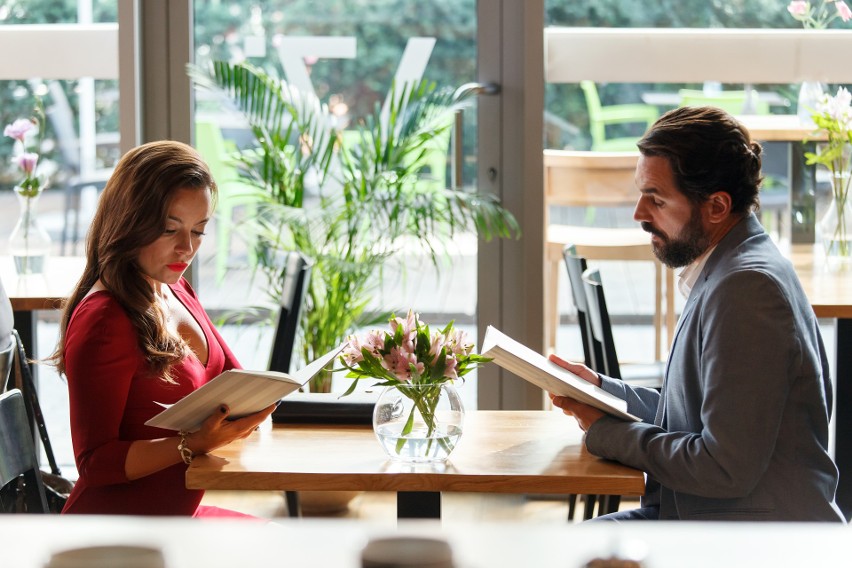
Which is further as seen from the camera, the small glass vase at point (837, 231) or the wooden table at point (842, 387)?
the small glass vase at point (837, 231)

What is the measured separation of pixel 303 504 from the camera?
13.7 ft

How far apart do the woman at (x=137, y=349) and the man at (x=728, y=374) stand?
2.58ft

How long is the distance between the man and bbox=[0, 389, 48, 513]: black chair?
3.41 feet

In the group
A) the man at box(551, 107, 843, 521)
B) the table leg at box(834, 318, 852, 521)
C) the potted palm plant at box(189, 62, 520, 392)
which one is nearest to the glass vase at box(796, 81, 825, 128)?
the table leg at box(834, 318, 852, 521)

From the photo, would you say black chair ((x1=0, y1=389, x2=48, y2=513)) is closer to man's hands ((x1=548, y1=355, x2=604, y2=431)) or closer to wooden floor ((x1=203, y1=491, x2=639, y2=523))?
man's hands ((x1=548, y1=355, x2=604, y2=431))

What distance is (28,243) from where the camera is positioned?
12.9 feet

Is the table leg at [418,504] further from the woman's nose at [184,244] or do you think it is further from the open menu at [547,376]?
the woman's nose at [184,244]

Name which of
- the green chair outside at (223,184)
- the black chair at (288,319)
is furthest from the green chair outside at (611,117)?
the black chair at (288,319)

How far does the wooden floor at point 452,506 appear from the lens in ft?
13.6

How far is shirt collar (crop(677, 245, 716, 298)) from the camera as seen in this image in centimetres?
234

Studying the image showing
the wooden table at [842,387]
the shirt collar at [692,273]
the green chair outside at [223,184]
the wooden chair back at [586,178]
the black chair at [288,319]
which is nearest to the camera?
the shirt collar at [692,273]

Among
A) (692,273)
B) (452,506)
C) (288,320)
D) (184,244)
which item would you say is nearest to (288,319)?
(288,320)

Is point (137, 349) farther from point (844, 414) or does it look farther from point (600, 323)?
point (844, 414)

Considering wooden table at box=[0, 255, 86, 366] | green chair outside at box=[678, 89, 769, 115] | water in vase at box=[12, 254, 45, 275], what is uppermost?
green chair outside at box=[678, 89, 769, 115]
